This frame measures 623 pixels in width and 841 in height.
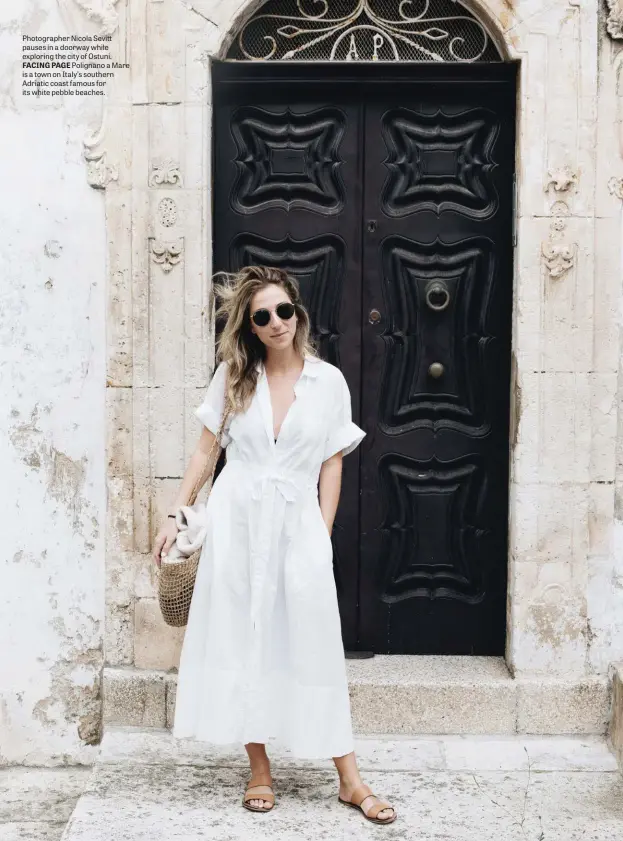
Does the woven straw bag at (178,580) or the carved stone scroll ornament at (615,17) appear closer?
the woven straw bag at (178,580)

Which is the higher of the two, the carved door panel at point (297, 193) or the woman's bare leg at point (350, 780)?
the carved door panel at point (297, 193)

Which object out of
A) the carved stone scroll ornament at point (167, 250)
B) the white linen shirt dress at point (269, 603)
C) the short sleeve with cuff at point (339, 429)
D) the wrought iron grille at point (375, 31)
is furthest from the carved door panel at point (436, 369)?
the white linen shirt dress at point (269, 603)

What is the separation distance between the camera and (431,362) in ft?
16.9

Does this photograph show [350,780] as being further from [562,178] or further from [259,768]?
[562,178]

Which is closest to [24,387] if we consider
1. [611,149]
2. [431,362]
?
[431,362]

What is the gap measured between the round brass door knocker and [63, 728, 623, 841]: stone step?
194 centimetres

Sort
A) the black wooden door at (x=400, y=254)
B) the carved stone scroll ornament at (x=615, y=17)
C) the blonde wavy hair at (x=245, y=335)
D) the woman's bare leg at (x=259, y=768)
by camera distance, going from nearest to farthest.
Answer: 1. the blonde wavy hair at (x=245, y=335)
2. the woman's bare leg at (x=259, y=768)
3. the carved stone scroll ornament at (x=615, y=17)
4. the black wooden door at (x=400, y=254)

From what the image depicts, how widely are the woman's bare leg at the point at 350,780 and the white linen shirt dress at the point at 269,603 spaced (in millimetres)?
99

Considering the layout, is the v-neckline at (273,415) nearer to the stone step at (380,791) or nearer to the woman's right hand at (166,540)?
the woman's right hand at (166,540)

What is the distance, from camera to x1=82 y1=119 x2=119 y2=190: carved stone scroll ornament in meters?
4.86

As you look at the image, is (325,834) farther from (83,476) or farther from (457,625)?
(83,476)

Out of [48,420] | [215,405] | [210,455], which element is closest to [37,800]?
[48,420]

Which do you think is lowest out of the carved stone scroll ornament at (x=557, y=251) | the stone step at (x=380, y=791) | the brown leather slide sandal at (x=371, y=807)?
the stone step at (x=380, y=791)

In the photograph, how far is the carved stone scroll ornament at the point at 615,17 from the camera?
15.6 feet
